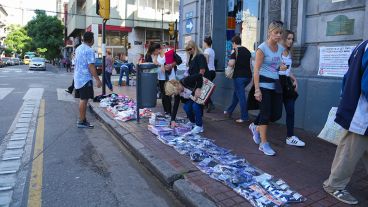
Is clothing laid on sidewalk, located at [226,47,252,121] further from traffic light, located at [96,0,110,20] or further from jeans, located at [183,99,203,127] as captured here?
traffic light, located at [96,0,110,20]

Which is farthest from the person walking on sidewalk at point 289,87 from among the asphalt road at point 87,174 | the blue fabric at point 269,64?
the asphalt road at point 87,174

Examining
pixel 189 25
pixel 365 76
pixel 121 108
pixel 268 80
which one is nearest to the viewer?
pixel 365 76

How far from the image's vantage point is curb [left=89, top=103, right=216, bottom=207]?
396cm

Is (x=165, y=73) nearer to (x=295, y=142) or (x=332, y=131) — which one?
(x=295, y=142)

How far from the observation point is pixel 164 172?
473cm

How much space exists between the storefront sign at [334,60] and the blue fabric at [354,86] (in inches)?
109

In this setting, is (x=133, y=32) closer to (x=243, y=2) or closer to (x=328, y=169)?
(x=243, y=2)

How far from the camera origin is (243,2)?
10352mm

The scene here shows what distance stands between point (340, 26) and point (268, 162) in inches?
117

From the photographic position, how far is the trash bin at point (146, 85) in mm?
7602

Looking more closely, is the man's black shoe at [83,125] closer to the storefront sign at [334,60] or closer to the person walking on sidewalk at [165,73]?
the person walking on sidewalk at [165,73]

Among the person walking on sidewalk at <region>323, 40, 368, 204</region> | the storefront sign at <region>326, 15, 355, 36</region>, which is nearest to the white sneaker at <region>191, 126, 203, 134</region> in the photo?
the storefront sign at <region>326, 15, 355, 36</region>

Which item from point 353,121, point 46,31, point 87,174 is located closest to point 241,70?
point 87,174

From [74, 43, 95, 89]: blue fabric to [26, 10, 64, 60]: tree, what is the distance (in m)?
53.6
